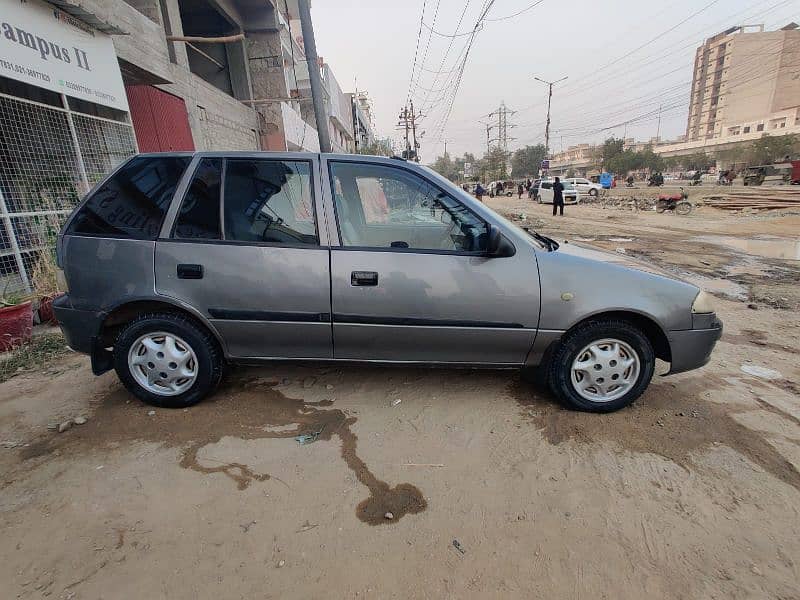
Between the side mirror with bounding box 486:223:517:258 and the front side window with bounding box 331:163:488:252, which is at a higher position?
the front side window with bounding box 331:163:488:252

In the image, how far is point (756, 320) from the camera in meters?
4.95

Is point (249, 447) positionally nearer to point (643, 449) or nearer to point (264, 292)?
point (264, 292)

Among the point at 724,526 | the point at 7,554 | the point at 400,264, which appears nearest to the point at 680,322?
the point at 724,526

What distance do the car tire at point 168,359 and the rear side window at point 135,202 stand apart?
2.04 feet

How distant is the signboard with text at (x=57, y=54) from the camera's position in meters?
5.19

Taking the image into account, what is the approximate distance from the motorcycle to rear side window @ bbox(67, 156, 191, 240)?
23249mm

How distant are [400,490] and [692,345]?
220 cm

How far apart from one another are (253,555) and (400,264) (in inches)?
69.3

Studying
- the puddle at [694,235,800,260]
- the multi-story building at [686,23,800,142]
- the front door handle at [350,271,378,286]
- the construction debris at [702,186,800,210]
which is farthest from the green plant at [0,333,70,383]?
the multi-story building at [686,23,800,142]

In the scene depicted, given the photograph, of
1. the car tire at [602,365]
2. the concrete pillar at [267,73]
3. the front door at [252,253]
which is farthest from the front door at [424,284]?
the concrete pillar at [267,73]

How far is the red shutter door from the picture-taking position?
8828mm

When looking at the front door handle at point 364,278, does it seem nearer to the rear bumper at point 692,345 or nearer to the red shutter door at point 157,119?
the rear bumper at point 692,345

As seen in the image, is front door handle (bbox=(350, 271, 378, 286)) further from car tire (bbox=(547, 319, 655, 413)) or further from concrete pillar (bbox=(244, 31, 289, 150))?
concrete pillar (bbox=(244, 31, 289, 150))

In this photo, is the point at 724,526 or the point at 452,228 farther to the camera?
the point at 452,228
